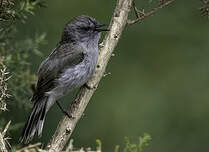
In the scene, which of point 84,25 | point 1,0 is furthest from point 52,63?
point 1,0

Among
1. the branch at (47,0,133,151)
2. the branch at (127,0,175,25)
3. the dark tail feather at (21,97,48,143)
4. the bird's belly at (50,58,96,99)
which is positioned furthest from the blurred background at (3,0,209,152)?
the branch at (127,0,175,25)

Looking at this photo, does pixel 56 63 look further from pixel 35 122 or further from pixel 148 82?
pixel 148 82

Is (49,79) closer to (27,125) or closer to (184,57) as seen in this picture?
(27,125)

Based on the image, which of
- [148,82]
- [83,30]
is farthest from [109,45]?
[148,82]

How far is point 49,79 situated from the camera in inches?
203

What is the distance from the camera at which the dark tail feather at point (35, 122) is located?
4438mm

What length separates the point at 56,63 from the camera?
207 inches

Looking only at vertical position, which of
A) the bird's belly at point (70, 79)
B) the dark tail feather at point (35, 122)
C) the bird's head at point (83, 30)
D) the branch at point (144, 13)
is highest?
the branch at point (144, 13)

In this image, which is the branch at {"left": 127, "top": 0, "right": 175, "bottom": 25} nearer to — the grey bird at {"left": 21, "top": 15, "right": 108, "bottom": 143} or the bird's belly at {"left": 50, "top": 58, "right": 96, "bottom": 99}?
the grey bird at {"left": 21, "top": 15, "right": 108, "bottom": 143}

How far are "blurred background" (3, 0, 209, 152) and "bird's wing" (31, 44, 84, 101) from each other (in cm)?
124

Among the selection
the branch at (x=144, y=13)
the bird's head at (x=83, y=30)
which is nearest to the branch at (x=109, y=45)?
the branch at (x=144, y=13)

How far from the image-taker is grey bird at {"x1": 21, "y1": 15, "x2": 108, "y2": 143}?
492 cm

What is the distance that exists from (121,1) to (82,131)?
123 inches

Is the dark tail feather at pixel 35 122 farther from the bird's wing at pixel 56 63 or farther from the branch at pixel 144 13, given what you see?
the branch at pixel 144 13
